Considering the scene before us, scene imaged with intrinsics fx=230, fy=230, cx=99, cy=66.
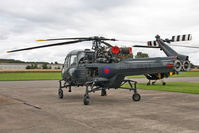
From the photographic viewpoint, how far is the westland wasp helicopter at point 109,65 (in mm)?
10805

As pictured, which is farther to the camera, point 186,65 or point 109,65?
point 109,65

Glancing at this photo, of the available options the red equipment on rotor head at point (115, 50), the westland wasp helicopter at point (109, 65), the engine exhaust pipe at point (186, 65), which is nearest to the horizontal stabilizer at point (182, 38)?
the westland wasp helicopter at point (109, 65)

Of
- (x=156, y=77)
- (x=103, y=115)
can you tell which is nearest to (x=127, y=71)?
(x=103, y=115)

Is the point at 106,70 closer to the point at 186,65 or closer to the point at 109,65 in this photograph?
the point at 109,65

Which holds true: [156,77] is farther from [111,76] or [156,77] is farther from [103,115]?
[103,115]

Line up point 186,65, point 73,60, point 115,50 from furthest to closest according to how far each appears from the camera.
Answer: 1. point 73,60
2. point 115,50
3. point 186,65

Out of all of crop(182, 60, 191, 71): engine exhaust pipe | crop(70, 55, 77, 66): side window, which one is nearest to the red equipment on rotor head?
crop(70, 55, 77, 66): side window

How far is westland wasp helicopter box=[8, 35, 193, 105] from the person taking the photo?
10805 millimetres

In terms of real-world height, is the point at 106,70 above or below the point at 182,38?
below

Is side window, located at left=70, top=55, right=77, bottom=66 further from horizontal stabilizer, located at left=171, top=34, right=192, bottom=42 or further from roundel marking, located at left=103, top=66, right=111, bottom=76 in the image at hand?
horizontal stabilizer, located at left=171, top=34, right=192, bottom=42

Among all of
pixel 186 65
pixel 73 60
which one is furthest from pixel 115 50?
pixel 186 65

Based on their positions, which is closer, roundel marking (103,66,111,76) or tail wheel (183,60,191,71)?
tail wheel (183,60,191,71)

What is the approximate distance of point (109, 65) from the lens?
11.4 meters

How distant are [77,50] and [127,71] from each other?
3554mm
